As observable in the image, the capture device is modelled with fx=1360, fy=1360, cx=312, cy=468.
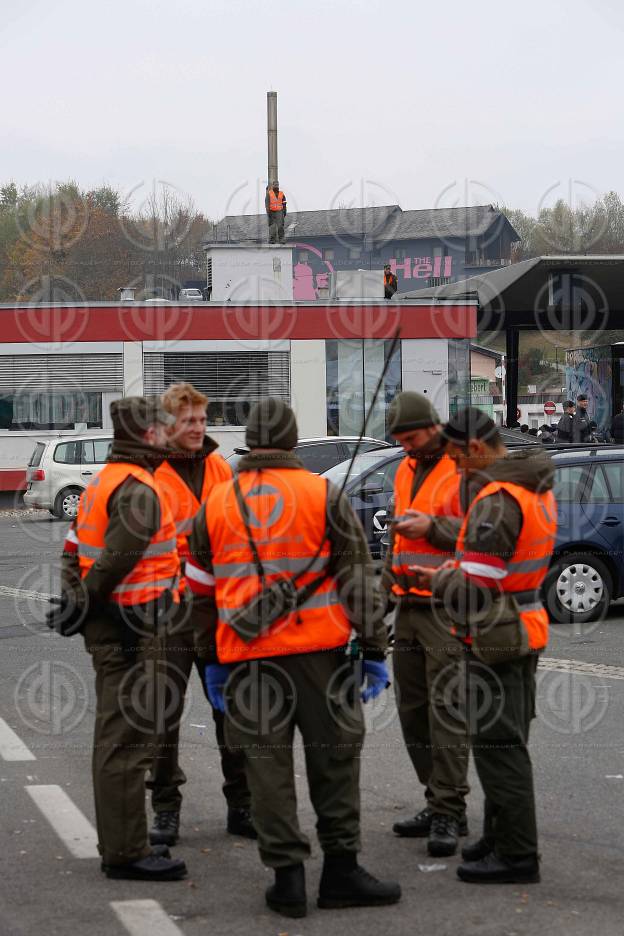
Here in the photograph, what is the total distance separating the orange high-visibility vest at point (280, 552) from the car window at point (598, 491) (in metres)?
7.75

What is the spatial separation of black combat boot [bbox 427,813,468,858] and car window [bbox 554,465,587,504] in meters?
6.99

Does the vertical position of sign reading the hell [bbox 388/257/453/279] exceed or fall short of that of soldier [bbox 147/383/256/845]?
it exceeds it

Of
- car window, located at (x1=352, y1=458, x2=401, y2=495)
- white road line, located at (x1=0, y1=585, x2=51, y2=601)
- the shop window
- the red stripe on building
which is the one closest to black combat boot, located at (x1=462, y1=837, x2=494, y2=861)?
white road line, located at (x1=0, y1=585, x2=51, y2=601)

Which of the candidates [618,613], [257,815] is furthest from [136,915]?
[618,613]

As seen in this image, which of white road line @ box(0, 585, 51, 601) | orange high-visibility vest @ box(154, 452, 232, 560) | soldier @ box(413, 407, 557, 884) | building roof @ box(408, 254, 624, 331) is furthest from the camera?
building roof @ box(408, 254, 624, 331)

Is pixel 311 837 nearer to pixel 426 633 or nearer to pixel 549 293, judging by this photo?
pixel 426 633

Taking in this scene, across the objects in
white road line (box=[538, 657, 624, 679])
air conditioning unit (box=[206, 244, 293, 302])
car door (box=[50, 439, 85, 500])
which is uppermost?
air conditioning unit (box=[206, 244, 293, 302])

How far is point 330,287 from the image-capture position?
34875mm

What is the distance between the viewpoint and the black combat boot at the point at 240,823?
5941mm

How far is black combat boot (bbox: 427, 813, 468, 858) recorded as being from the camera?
5.62 metres

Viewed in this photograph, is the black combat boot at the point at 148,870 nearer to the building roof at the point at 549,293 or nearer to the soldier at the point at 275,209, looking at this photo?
the building roof at the point at 549,293

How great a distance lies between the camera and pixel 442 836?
5.66m

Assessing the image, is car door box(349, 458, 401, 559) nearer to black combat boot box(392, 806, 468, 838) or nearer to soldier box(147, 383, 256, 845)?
soldier box(147, 383, 256, 845)

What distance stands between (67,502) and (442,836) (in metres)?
21.3
